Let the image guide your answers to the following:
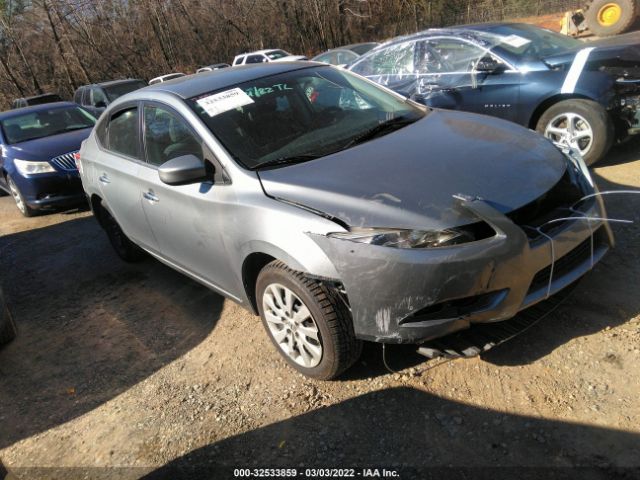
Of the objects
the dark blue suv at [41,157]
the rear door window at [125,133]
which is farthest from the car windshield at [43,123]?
the rear door window at [125,133]

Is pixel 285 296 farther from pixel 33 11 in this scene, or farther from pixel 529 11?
pixel 33 11

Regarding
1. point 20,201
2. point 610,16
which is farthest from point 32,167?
point 610,16

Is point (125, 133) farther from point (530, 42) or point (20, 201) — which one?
point (20, 201)

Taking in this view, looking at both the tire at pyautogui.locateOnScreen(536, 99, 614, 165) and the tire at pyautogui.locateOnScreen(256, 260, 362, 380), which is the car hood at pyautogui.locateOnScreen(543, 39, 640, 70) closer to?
the tire at pyautogui.locateOnScreen(536, 99, 614, 165)

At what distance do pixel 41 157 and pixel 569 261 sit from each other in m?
7.20

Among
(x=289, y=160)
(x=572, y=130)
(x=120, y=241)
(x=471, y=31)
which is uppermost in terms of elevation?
(x=471, y=31)

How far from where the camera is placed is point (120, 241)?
5.10 meters

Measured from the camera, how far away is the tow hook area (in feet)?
8.38

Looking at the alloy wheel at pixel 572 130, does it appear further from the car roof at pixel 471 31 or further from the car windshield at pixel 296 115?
the car windshield at pixel 296 115

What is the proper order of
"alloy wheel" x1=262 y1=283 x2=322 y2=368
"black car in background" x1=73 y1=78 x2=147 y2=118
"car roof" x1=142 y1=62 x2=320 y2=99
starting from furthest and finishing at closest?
"black car in background" x1=73 y1=78 x2=147 y2=118 → "car roof" x1=142 y1=62 x2=320 y2=99 → "alloy wheel" x1=262 y1=283 x2=322 y2=368

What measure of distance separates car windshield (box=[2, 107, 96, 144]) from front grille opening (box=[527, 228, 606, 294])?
782cm

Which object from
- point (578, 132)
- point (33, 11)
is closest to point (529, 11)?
point (578, 132)

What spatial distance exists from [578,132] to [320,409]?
4031mm

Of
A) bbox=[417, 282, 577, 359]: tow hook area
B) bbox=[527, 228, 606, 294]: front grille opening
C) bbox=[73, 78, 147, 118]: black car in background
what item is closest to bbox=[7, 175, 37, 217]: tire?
bbox=[73, 78, 147, 118]: black car in background
